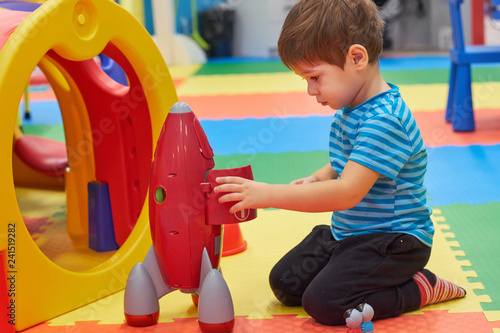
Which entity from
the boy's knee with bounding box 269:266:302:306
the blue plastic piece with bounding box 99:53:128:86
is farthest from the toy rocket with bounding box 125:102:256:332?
the blue plastic piece with bounding box 99:53:128:86

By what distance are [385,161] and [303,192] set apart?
0.52ft

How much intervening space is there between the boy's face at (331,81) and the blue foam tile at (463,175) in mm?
837

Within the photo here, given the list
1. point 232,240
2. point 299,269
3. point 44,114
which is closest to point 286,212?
point 232,240

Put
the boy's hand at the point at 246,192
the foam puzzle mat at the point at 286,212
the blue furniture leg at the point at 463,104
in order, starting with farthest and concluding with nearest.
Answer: the blue furniture leg at the point at 463,104, the foam puzzle mat at the point at 286,212, the boy's hand at the point at 246,192

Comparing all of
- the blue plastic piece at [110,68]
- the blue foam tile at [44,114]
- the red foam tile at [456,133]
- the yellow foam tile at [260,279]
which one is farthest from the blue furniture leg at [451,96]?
the blue foam tile at [44,114]

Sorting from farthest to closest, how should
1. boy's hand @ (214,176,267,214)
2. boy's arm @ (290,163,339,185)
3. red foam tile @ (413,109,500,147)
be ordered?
red foam tile @ (413,109,500,147)
boy's arm @ (290,163,339,185)
boy's hand @ (214,176,267,214)

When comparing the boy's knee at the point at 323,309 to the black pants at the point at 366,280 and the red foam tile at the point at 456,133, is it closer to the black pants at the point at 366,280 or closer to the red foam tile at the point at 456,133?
the black pants at the point at 366,280

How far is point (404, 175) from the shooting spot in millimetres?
1192

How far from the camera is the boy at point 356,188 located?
1.11 m

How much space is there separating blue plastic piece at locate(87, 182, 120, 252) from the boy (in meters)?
0.54

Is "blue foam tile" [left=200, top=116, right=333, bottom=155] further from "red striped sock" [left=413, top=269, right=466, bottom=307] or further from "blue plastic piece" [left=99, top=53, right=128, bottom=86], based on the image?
"red striped sock" [left=413, top=269, right=466, bottom=307]

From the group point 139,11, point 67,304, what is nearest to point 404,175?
point 67,304

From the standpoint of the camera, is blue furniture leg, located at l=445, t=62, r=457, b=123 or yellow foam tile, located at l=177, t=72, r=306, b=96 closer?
blue furniture leg, located at l=445, t=62, r=457, b=123

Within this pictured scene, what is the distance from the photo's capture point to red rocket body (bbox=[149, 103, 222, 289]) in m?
1.15
